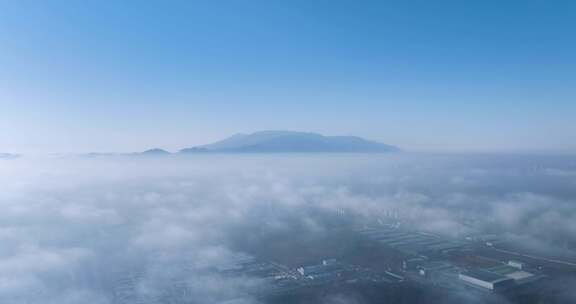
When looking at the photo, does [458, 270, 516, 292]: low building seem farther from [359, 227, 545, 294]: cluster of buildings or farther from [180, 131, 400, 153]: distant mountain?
[180, 131, 400, 153]: distant mountain

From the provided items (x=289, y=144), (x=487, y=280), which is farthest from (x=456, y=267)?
(x=289, y=144)

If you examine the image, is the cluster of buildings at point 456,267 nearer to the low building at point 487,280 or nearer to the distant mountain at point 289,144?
the low building at point 487,280

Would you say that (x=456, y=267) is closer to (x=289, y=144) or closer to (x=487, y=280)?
(x=487, y=280)

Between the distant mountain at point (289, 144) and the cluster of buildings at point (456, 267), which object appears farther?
the distant mountain at point (289, 144)

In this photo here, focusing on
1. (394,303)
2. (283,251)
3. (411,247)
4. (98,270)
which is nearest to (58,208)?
(98,270)

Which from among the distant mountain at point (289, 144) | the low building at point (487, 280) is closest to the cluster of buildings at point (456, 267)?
the low building at point (487, 280)

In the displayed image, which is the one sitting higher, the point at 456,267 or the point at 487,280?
the point at 487,280

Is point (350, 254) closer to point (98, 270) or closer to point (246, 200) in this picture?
point (98, 270)

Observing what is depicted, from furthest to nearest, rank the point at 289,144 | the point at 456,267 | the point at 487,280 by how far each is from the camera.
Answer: the point at 289,144 → the point at 456,267 → the point at 487,280
